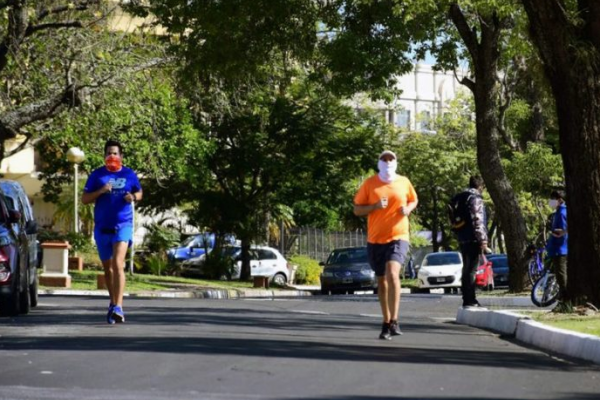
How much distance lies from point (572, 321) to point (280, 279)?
114 feet

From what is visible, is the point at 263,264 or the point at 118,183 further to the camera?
the point at 263,264

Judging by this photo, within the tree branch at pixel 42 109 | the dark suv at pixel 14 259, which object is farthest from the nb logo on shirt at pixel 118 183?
the tree branch at pixel 42 109

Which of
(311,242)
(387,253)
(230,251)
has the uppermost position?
(311,242)

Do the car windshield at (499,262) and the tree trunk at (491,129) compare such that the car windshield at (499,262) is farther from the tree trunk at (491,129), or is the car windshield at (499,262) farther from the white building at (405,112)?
the tree trunk at (491,129)

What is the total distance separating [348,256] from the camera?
4491 cm

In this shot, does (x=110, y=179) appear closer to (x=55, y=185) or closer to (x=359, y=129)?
(x=359, y=129)

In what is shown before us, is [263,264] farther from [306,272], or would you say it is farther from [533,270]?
[533,270]

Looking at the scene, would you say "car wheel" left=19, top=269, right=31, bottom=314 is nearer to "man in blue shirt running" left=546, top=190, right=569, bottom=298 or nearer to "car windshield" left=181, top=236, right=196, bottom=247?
"man in blue shirt running" left=546, top=190, right=569, bottom=298

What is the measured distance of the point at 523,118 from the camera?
177 feet

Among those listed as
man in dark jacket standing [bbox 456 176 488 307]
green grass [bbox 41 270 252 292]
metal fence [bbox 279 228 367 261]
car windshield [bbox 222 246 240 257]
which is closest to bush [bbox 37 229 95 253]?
green grass [bbox 41 270 252 292]

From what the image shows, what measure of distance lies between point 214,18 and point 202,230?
25172 mm

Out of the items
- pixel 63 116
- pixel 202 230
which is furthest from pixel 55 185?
pixel 63 116

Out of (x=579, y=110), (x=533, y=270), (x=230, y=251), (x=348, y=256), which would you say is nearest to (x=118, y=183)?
(x=579, y=110)

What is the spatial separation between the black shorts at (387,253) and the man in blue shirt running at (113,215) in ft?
8.31
